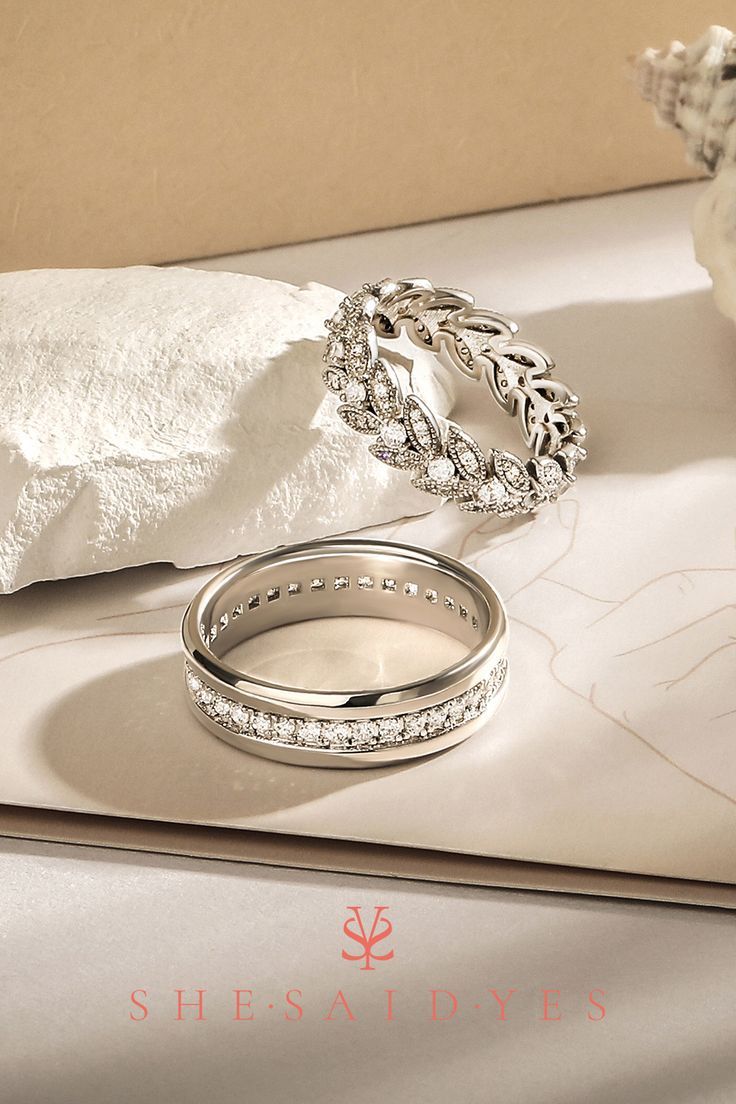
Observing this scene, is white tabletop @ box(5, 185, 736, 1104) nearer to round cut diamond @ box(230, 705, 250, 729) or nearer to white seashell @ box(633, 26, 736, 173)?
round cut diamond @ box(230, 705, 250, 729)

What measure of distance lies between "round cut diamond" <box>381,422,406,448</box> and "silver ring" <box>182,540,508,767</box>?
2.5 inches

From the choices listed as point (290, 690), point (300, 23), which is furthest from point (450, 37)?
point (290, 690)

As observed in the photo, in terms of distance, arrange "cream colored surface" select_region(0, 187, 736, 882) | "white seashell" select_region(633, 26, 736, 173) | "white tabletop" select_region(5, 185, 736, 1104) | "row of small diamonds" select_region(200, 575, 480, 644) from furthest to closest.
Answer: "white seashell" select_region(633, 26, 736, 173) → "row of small diamonds" select_region(200, 575, 480, 644) → "cream colored surface" select_region(0, 187, 736, 882) → "white tabletop" select_region(5, 185, 736, 1104)

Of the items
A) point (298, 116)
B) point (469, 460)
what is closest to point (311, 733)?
point (469, 460)

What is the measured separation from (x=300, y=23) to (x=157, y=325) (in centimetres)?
65

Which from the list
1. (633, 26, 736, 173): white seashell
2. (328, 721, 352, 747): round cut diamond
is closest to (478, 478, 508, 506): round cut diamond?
(328, 721, 352, 747): round cut diamond

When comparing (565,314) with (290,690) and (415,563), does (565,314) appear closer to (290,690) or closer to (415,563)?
(415,563)

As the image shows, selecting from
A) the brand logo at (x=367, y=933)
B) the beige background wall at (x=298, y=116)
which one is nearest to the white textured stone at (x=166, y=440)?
the brand logo at (x=367, y=933)

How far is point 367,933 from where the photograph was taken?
547 mm

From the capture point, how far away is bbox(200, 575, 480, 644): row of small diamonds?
744 millimetres

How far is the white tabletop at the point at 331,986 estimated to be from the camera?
48cm

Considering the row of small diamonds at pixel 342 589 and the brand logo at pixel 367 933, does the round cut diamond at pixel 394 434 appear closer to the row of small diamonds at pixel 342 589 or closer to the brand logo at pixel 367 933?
the row of small diamonds at pixel 342 589

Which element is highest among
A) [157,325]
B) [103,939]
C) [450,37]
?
[450,37]

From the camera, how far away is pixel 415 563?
76cm
